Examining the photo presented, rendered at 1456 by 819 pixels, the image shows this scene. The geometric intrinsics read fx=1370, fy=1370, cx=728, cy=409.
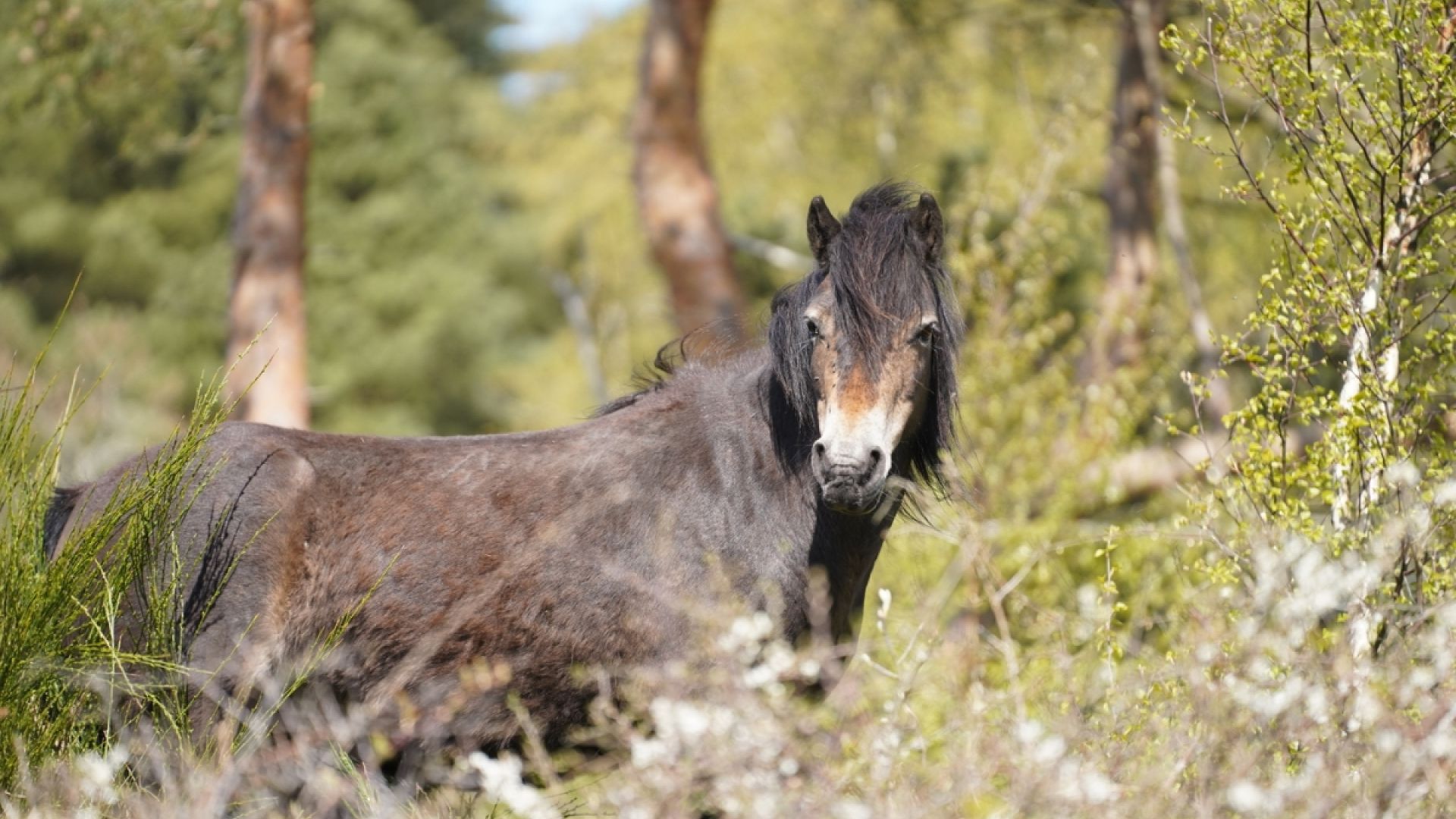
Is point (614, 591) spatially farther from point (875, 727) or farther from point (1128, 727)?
point (1128, 727)

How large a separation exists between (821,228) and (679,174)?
242 inches

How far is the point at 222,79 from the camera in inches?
504

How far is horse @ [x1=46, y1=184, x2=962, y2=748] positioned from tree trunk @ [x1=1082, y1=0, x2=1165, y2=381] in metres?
6.79

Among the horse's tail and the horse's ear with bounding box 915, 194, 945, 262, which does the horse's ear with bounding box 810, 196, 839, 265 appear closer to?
the horse's ear with bounding box 915, 194, 945, 262

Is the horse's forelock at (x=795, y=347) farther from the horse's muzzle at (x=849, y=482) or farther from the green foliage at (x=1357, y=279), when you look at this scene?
the green foliage at (x=1357, y=279)

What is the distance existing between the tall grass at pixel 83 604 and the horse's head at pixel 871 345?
6.50 feet

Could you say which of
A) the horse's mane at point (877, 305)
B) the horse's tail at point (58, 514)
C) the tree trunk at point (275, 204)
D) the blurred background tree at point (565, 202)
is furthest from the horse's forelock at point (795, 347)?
the tree trunk at point (275, 204)

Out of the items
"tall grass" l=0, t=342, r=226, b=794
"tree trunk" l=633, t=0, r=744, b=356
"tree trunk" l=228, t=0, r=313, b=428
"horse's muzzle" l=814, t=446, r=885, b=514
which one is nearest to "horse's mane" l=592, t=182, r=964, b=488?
"horse's muzzle" l=814, t=446, r=885, b=514

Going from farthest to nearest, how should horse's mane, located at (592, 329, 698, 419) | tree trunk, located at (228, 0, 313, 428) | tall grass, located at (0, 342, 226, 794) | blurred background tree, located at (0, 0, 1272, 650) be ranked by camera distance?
tree trunk, located at (228, 0, 313, 428) → blurred background tree, located at (0, 0, 1272, 650) → horse's mane, located at (592, 329, 698, 419) → tall grass, located at (0, 342, 226, 794)

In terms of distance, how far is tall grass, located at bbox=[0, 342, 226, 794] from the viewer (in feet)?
13.8

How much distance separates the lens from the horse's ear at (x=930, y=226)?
16.0 feet

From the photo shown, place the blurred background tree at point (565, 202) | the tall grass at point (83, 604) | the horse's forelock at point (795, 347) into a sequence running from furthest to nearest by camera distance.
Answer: the blurred background tree at point (565, 202), the horse's forelock at point (795, 347), the tall grass at point (83, 604)

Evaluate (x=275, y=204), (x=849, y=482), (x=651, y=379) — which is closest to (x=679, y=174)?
(x=275, y=204)

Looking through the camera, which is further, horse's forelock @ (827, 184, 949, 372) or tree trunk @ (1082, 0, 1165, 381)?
tree trunk @ (1082, 0, 1165, 381)
